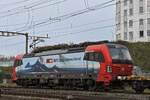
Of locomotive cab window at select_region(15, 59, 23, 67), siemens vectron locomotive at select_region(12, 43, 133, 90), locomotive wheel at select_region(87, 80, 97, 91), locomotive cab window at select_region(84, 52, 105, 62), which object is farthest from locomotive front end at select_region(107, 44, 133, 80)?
locomotive cab window at select_region(15, 59, 23, 67)

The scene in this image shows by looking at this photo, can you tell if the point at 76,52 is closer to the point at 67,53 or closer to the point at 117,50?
the point at 67,53

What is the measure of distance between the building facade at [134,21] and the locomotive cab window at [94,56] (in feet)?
153

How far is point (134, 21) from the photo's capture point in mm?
69812

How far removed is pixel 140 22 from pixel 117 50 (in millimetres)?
48996

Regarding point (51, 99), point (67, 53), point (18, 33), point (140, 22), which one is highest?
point (140, 22)

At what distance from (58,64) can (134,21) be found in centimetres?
4708

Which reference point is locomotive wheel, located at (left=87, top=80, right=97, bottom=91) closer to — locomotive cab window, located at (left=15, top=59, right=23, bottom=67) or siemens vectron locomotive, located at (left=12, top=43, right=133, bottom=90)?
siemens vectron locomotive, located at (left=12, top=43, right=133, bottom=90)

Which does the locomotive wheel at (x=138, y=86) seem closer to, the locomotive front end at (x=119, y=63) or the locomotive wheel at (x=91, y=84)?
the locomotive front end at (x=119, y=63)

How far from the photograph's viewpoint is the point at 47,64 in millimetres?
27484

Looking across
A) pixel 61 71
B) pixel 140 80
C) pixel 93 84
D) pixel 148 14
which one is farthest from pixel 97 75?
pixel 148 14

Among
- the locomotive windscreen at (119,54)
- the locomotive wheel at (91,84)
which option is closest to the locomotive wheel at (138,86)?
the locomotive windscreen at (119,54)

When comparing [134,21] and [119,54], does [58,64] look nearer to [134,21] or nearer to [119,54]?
[119,54]

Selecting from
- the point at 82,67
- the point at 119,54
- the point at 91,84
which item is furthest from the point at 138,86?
the point at 82,67

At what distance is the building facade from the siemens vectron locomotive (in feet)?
141
